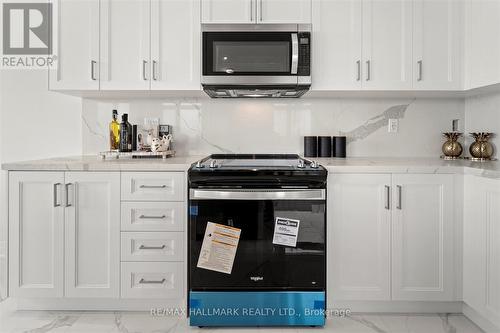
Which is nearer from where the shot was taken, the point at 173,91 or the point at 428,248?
the point at 428,248

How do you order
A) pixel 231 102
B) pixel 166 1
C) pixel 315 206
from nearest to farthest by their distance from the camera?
pixel 315 206, pixel 166 1, pixel 231 102

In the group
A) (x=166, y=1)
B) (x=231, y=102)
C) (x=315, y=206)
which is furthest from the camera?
(x=231, y=102)

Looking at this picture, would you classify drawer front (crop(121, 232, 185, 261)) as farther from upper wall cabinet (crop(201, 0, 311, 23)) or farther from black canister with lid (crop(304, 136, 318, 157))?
upper wall cabinet (crop(201, 0, 311, 23))

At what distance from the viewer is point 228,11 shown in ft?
8.99

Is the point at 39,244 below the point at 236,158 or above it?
below

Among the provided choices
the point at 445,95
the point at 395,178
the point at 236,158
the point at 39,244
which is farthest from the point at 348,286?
the point at 39,244

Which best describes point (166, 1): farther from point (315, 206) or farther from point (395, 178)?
point (395, 178)

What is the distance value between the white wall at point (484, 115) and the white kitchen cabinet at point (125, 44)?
2.21 metres

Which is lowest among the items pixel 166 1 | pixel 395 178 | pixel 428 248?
pixel 428 248

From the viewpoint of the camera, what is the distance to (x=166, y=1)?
275 centimetres

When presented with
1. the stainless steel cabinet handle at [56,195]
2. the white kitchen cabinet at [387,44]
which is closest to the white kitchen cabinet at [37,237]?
the stainless steel cabinet handle at [56,195]

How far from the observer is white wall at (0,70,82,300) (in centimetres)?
324

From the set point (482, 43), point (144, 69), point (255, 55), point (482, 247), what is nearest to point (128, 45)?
point (144, 69)

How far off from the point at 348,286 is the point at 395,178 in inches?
26.3
